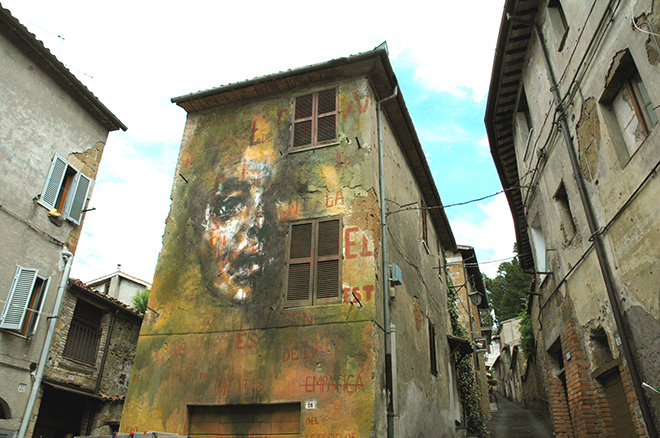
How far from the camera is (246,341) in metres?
8.35

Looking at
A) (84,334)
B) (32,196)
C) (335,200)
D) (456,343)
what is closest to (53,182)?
(32,196)

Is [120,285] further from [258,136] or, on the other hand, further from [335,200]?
[335,200]

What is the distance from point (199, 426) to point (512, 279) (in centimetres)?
3709

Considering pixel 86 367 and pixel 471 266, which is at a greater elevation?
pixel 471 266

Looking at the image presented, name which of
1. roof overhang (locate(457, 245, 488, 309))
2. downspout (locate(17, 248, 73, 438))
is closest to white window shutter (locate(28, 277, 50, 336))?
downspout (locate(17, 248, 73, 438))

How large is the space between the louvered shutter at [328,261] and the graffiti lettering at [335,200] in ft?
1.19

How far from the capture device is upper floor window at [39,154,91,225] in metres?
12.2

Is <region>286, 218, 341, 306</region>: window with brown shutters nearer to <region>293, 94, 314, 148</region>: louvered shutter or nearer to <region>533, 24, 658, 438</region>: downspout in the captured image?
<region>293, 94, 314, 148</region>: louvered shutter

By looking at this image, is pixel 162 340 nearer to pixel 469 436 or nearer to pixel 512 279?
pixel 469 436

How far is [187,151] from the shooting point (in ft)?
36.6

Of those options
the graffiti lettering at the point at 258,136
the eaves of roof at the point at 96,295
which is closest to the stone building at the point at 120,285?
the eaves of roof at the point at 96,295

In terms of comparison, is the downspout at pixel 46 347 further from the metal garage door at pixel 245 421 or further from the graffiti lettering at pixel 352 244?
the graffiti lettering at pixel 352 244

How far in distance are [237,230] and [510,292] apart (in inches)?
1426

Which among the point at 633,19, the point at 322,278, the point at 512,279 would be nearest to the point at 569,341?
the point at 322,278
